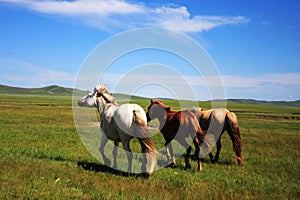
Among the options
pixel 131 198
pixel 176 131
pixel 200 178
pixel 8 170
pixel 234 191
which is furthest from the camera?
pixel 176 131

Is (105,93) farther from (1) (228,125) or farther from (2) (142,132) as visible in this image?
(1) (228,125)

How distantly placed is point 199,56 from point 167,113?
2.65 m

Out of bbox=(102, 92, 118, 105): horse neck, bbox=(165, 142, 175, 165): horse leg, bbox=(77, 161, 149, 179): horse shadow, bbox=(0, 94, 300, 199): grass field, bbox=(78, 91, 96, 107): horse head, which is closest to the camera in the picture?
bbox=(0, 94, 300, 199): grass field

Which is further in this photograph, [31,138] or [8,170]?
[31,138]

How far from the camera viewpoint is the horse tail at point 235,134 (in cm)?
1173

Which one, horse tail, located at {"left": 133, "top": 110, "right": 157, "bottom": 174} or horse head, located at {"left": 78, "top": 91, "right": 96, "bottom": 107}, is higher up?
horse head, located at {"left": 78, "top": 91, "right": 96, "bottom": 107}

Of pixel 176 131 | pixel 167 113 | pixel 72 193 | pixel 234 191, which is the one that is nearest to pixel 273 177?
pixel 234 191

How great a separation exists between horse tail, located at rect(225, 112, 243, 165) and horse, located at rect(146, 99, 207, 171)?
1.64m

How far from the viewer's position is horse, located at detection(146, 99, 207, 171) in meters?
10.7

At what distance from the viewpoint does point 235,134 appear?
1202 cm

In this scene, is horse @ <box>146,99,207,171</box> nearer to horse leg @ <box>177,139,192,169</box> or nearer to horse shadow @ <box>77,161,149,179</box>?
horse leg @ <box>177,139,192,169</box>

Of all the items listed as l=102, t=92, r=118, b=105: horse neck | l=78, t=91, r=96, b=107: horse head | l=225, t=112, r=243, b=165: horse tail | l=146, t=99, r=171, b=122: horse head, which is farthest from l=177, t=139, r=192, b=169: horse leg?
l=78, t=91, r=96, b=107: horse head

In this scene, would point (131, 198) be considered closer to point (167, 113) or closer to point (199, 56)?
point (167, 113)

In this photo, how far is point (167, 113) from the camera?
11.9m
